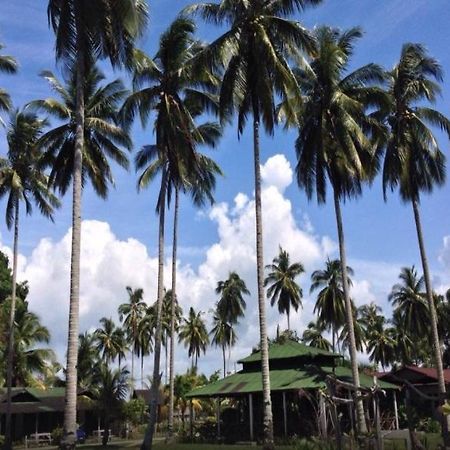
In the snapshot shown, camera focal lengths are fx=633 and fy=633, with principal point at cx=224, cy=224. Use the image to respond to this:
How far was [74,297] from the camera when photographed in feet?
64.3

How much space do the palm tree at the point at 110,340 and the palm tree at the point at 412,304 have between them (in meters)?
31.5

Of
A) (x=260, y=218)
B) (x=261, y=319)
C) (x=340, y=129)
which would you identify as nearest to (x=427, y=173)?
(x=340, y=129)

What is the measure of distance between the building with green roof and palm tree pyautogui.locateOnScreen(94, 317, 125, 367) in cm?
3444

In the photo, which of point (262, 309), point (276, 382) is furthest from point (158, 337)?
point (276, 382)

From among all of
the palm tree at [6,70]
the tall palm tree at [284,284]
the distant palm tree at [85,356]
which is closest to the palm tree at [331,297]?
the tall palm tree at [284,284]

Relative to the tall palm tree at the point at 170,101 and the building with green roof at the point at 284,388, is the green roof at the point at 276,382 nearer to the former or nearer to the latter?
the building with green roof at the point at 284,388

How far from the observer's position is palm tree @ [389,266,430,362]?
207 ft

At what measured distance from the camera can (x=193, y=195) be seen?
38938 mm

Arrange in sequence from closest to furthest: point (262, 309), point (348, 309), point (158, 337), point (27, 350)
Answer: point (262, 309), point (158, 337), point (348, 309), point (27, 350)

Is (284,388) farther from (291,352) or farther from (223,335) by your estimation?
(223,335)

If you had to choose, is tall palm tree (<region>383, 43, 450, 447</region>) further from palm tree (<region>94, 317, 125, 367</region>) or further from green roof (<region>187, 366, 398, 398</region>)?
palm tree (<region>94, 317, 125, 367</region>)

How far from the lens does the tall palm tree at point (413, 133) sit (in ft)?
109

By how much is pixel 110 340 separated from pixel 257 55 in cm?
5538

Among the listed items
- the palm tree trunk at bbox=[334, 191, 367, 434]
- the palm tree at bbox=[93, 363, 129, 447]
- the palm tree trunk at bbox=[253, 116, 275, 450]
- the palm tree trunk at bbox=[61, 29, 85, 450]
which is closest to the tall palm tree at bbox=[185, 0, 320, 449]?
the palm tree trunk at bbox=[253, 116, 275, 450]
